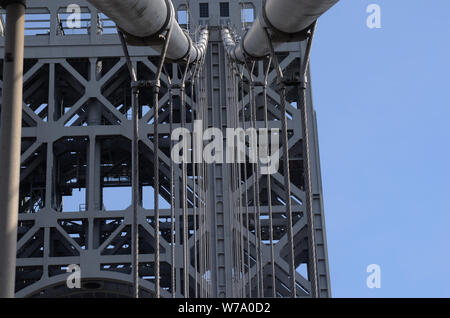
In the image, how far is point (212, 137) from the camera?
33.9m

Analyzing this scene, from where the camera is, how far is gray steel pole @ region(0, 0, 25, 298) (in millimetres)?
8211

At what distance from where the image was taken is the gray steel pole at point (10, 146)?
821 centimetres

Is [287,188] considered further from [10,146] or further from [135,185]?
[10,146]

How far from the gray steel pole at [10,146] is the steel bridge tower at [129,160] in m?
22.5

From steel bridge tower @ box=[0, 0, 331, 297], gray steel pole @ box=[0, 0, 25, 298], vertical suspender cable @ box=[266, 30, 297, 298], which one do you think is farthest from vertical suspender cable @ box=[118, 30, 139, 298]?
steel bridge tower @ box=[0, 0, 331, 297]

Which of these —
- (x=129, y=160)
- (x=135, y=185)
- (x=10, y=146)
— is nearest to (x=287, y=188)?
(x=135, y=185)

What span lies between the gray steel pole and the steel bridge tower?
73.7 ft

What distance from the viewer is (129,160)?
39.1 metres

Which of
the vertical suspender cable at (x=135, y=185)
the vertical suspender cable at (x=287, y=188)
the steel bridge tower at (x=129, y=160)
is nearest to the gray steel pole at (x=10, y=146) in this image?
the vertical suspender cable at (x=135, y=185)

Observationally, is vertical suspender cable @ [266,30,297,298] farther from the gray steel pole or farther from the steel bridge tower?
the steel bridge tower

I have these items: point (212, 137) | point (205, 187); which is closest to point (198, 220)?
point (205, 187)
